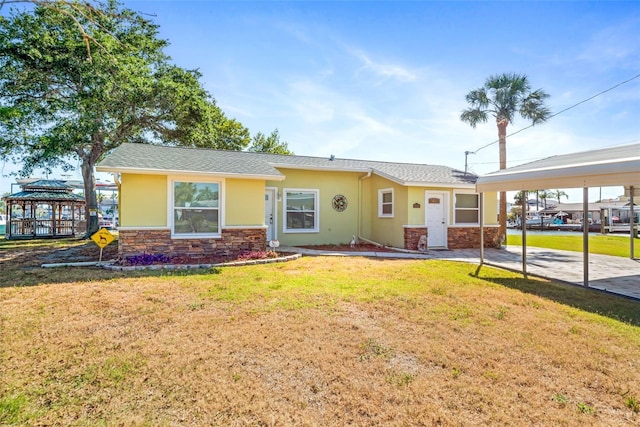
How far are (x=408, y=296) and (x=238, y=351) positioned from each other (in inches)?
134

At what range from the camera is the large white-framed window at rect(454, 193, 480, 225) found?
1310 centimetres

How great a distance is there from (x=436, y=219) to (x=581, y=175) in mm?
6440

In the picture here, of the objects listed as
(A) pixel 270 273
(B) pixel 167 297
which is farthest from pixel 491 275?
(B) pixel 167 297

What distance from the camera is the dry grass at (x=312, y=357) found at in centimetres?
267

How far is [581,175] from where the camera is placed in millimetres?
6508

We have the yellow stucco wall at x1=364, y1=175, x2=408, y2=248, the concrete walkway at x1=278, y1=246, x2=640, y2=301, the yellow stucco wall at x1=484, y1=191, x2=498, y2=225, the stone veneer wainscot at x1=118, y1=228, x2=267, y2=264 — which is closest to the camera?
the concrete walkway at x1=278, y1=246, x2=640, y2=301

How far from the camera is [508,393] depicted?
2941 millimetres

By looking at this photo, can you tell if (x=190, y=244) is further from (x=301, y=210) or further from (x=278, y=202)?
(x=301, y=210)

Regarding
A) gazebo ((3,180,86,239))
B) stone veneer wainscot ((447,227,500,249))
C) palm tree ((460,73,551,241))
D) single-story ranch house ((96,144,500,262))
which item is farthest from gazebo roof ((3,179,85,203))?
palm tree ((460,73,551,241))

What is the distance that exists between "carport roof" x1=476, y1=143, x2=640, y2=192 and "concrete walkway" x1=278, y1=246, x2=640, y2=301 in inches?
88.0

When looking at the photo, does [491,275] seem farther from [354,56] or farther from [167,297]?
[354,56]

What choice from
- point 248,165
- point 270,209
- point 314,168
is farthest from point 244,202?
point 314,168

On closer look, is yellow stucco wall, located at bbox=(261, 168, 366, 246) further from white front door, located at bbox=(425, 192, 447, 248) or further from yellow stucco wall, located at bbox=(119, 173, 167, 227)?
yellow stucco wall, located at bbox=(119, 173, 167, 227)

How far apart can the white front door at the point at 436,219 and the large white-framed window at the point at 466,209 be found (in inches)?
22.5
